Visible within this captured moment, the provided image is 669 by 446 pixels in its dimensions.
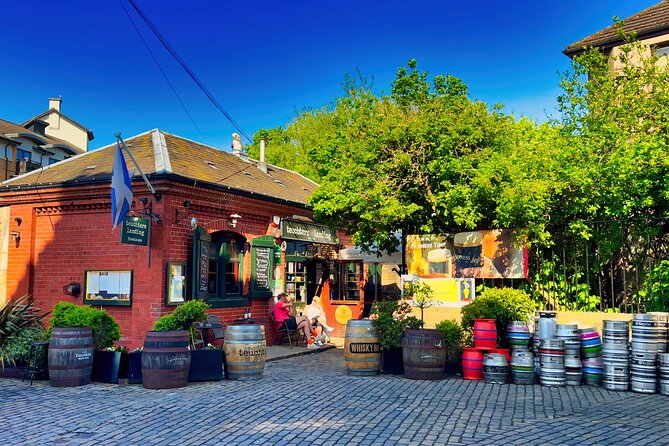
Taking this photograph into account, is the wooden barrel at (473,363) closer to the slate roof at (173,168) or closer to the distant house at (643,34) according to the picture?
the slate roof at (173,168)

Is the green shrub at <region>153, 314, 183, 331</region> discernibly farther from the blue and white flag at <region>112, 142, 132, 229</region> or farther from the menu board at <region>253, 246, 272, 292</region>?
the menu board at <region>253, 246, 272, 292</region>

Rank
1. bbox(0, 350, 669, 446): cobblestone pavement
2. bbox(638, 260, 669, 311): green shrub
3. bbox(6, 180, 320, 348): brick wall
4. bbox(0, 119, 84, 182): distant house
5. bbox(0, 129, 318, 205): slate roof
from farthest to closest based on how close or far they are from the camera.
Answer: bbox(0, 119, 84, 182): distant house → bbox(0, 129, 318, 205): slate roof → bbox(6, 180, 320, 348): brick wall → bbox(638, 260, 669, 311): green shrub → bbox(0, 350, 669, 446): cobblestone pavement

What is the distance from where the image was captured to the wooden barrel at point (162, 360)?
8930mm

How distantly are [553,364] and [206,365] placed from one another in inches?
220

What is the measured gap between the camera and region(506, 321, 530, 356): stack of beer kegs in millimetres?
9758

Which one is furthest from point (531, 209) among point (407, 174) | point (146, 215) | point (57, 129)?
point (57, 129)

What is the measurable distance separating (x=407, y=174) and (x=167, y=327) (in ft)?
19.6

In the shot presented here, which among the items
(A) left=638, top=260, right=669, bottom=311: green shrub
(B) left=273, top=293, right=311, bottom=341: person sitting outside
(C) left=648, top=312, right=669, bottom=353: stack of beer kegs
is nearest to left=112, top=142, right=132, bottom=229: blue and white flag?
(B) left=273, top=293, right=311, bottom=341: person sitting outside

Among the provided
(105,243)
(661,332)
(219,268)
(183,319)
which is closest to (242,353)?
(183,319)

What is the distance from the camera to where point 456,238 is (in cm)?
1231

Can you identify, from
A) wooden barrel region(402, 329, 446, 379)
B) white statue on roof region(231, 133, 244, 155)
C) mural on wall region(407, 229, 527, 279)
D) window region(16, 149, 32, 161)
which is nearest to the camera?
wooden barrel region(402, 329, 446, 379)

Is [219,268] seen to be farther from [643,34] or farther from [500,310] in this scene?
[643,34]

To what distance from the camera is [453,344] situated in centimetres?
1038

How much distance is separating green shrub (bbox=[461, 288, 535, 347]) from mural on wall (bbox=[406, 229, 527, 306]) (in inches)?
36.2
